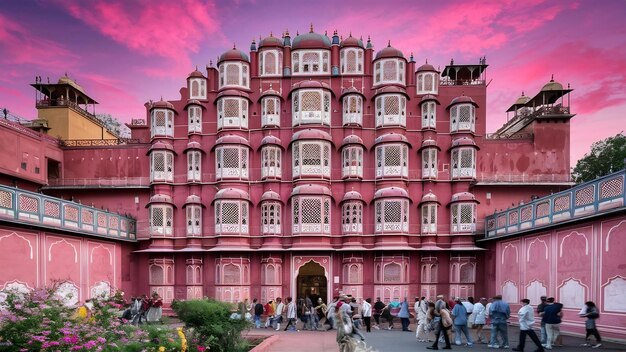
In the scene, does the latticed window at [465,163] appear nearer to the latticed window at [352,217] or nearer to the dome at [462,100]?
the dome at [462,100]

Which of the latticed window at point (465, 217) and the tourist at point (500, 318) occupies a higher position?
the latticed window at point (465, 217)

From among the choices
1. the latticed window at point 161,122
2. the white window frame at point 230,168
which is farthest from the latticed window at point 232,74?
the white window frame at point 230,168

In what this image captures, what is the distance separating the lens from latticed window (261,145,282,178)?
92.0 ft

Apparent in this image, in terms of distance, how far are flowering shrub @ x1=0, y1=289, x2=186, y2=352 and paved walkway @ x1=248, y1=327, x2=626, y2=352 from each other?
3966 millimetres

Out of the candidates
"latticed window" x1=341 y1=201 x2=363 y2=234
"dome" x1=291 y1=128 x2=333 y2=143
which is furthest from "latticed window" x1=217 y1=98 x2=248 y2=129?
"latticed window" x1=341 y1=201 x2=363 y2=234

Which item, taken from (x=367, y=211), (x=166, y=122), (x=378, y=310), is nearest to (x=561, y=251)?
(x=378, y=310)

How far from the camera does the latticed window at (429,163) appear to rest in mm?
28094

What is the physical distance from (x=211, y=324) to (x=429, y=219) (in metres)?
17.9

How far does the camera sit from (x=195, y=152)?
94.1ft

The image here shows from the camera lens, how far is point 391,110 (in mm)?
28203

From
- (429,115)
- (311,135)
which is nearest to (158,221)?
(311,135)

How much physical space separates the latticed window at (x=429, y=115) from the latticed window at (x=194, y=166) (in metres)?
14.1

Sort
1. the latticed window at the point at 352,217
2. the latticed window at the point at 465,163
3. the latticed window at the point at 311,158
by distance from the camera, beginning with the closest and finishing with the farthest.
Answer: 1. the latticed window at the point at 352,217
2. the latticed window at the point at 311,158
3. the latticed window at the point at 465,163

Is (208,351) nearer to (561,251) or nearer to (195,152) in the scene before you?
(561,251)
